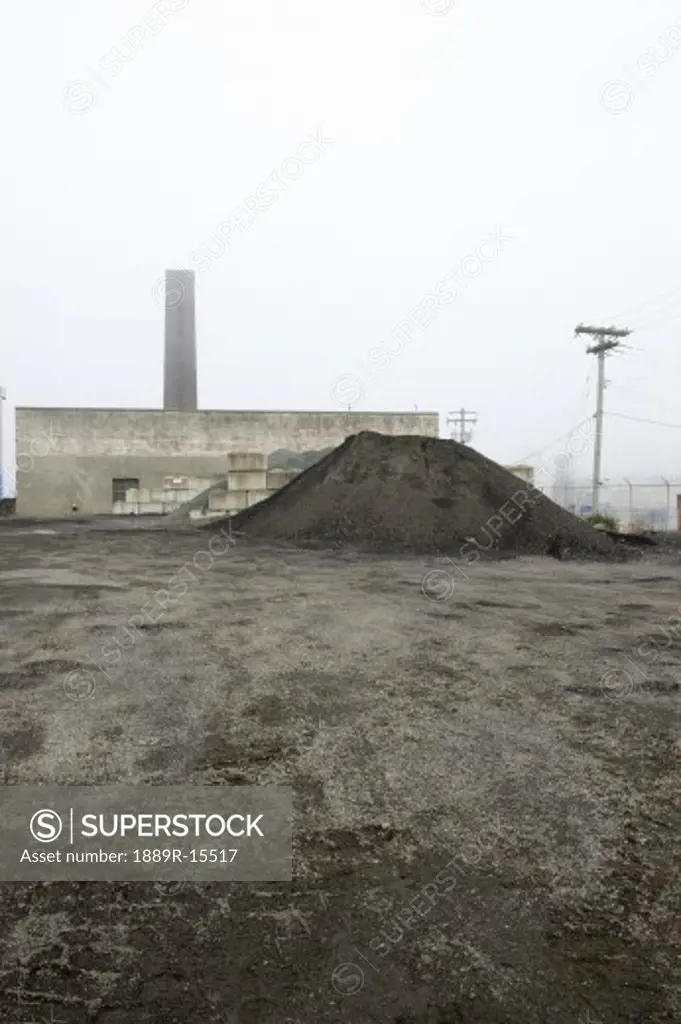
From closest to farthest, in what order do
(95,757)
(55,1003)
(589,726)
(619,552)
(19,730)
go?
(55,1003), (95,757), (19,730), (589,726), (619,552)

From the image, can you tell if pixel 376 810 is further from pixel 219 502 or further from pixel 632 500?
pixel 632 500

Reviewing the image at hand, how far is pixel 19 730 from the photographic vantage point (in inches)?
106

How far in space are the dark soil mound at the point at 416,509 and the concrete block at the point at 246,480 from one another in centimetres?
551

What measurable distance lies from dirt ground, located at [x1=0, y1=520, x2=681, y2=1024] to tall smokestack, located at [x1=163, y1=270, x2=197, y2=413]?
2575cm

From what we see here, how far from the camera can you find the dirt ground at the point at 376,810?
1488mm

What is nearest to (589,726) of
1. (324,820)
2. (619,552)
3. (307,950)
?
(324,820)

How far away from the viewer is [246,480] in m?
18.0

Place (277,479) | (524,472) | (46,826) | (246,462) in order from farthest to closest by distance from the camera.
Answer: (524,472) → (277,479) → (246,462) → (46,826)

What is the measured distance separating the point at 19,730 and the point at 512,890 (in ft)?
6.97

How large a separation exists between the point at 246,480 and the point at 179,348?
1427 centimetres

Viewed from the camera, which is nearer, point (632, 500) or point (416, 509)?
point (416, 509)

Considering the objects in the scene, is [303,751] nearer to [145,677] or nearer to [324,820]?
[324,820]

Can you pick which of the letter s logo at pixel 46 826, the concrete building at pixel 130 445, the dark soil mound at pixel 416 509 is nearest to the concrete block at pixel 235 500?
the dark soil mound at pixel 416 509

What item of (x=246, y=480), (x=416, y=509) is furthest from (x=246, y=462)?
(x=416, y=509)
